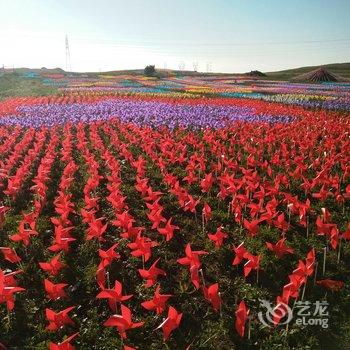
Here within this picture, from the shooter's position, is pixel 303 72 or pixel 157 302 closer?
pixel 157 302

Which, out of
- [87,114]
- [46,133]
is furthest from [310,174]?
[87,114]

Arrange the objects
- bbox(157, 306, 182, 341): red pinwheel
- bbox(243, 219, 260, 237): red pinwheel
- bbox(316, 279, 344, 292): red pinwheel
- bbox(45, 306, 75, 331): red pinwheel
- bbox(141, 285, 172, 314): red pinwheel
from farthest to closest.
A: bbox(243, 219, 260, 237): red pinwheel, bbox(316, 279, 344, 292): red pinwheel, bbox(141, 285, 172, 314): red pinwheel, bbox(45, 306, 75, 331): red pinwheel, bbox(157, 306, 182, 341): red pinwheel

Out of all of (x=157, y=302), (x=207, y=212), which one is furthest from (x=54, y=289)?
(x=207, y=212)

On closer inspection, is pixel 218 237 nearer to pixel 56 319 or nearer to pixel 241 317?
pixel 241 317

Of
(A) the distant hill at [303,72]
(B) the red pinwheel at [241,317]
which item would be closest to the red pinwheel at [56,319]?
(B) the red pinwheel at [241,317]

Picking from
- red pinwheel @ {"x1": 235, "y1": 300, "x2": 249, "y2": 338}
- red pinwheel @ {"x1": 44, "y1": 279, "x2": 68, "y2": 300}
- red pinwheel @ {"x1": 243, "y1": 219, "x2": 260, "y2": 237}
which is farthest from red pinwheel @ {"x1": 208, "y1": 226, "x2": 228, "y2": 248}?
red pinwheel @ {"x1": 44, "y1": 279, "x2": 68, "y2": 300}

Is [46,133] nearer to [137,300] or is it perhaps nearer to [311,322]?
[137,300]

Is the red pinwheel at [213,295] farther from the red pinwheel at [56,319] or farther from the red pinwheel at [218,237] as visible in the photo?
the red pinwheel at [56,319]
